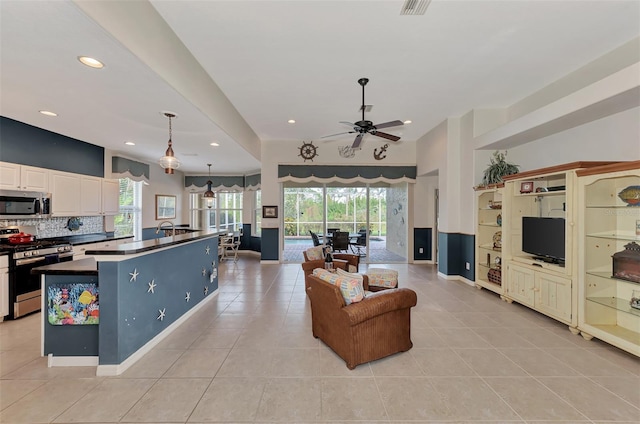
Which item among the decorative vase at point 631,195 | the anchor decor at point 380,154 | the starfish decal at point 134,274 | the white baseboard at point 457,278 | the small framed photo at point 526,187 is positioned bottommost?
the white baseboard at point 457,278

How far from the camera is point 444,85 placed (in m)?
4.00

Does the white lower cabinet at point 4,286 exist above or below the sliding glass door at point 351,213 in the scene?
below

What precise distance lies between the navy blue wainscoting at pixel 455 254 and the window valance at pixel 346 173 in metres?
2.09

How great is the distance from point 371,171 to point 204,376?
234 inches

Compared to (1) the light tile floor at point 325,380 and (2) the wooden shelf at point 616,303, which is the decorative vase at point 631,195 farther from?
(1) the light tile floor at point 325,380

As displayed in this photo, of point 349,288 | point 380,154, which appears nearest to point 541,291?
point 349,288

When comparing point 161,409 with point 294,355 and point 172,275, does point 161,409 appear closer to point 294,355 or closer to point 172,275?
point 294,355

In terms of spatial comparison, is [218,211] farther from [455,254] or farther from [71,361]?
[455,254]

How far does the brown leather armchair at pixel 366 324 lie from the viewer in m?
2.43

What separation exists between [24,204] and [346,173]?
6108mm

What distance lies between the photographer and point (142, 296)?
267 centimetres

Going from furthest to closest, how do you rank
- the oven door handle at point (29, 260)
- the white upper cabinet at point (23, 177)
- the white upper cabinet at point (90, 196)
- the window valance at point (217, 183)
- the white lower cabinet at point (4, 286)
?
the window valance at point (217, 183)
the white upper cabinet at point (90, 196)
the white upper cabinet at point (23, 177)
the oven door handle at point (29, 260)
the white lower cabinet at point (4, 286)

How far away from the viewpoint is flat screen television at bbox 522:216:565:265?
3408mm

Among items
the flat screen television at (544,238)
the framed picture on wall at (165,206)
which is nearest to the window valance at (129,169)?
the framed picture on wall at (165,206)
